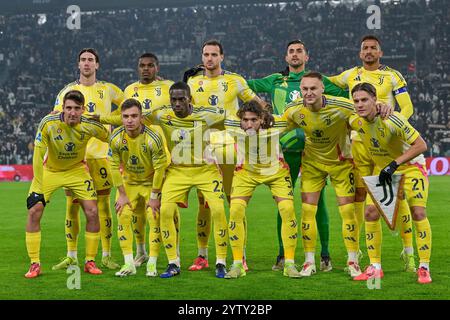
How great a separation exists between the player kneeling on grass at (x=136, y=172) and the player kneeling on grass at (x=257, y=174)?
2.55 ft

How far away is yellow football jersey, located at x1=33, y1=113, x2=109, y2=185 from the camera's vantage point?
7.61 meters

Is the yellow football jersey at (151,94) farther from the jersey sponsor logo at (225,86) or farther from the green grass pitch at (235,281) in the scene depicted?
the green grass pitch at (235,281)

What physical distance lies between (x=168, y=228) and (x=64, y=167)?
141 centimetres

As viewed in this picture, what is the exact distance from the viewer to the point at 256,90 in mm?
8383

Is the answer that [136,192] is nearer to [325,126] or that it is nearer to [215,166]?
[215,166]

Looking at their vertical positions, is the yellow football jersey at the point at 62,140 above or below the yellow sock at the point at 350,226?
above

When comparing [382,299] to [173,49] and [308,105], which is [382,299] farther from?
[173,49]

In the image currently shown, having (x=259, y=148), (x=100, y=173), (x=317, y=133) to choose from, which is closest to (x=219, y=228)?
(x=259, y=148)

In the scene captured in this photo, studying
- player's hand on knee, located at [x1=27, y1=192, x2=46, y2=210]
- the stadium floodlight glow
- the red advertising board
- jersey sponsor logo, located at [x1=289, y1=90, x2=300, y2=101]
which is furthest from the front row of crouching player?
the stadium floodlight glow

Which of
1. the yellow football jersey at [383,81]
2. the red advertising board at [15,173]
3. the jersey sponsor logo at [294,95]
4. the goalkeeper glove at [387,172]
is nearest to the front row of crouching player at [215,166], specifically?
the goalkeeper glove at [387,172]

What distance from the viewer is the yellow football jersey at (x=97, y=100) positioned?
8.32 meters

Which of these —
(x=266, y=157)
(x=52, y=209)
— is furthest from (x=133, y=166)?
(x=52, y=209)

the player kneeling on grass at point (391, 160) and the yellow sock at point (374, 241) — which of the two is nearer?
the player kneeling on grass at point (391, 160)

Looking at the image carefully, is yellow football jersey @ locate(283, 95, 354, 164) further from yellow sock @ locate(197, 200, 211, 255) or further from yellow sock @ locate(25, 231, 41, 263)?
yellow sock @ locate(25, 231, 41, 263)
